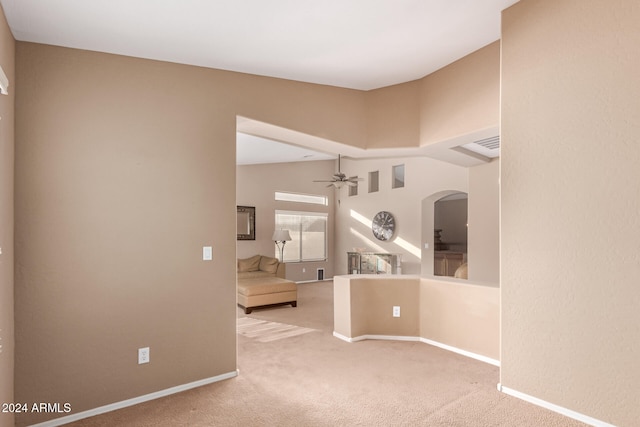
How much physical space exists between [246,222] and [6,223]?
6430 mm

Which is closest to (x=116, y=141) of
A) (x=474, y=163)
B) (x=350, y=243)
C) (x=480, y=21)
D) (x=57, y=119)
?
(x=57, y=119)

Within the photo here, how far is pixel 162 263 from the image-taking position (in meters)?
2.97

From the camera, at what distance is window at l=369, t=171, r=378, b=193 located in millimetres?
9484

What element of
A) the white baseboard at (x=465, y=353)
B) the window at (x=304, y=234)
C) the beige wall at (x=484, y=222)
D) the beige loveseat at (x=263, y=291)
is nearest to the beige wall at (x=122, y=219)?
the white baseboard at (x=465, y=353)

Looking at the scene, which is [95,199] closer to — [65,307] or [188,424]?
[65,307]

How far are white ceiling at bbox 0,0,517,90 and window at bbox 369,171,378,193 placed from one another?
6.03 meters

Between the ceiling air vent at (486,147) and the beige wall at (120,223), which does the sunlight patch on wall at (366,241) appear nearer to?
the ceiling air vent at (486,147)

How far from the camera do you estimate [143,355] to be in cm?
288

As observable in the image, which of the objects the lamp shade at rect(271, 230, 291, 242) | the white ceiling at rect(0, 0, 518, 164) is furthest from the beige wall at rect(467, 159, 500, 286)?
the lamp shade at rect(271, 230, 291, 242)

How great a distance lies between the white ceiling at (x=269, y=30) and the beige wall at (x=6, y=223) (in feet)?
0.87

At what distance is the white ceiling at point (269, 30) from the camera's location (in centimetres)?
234

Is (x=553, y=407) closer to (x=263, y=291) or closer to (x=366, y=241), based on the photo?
(x=263, y=291)

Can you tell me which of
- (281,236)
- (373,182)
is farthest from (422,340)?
(373,182)

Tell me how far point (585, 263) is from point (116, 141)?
135 inches
